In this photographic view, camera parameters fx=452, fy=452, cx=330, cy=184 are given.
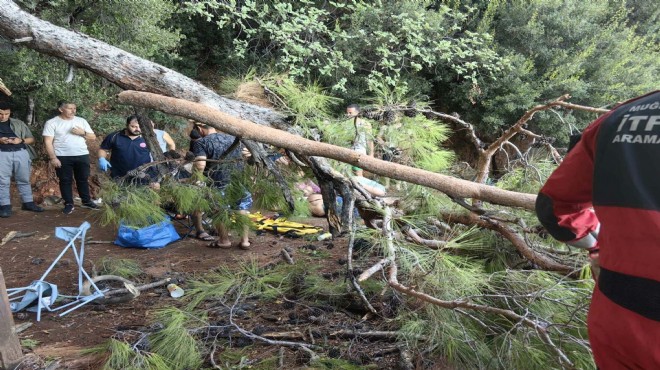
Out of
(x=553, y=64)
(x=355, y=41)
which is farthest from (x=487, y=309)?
(x=553, y=64)

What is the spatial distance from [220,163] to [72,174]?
2745 mm

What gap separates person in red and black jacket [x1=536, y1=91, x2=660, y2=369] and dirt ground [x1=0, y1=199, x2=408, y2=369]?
1142 millimetres

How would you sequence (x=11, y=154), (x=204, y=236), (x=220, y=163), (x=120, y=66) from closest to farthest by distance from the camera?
1. (x=120, y=66)
2. (x=220, y=163)
3. (x=204, y=236)
4. (x=11, y=154)

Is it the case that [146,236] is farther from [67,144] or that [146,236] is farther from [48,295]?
[67,144]

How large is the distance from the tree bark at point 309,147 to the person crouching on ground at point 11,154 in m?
3.74

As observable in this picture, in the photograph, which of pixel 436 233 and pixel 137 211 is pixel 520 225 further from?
pixel 137 211

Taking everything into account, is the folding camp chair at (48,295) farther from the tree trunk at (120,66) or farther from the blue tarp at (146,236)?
the blue tarp at (146,236)

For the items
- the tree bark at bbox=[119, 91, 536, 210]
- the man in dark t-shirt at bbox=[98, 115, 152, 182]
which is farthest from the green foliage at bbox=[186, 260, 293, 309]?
the man in dark t-shirt at bbox=[98, 115, 152, 182]

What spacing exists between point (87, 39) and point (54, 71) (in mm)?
3143

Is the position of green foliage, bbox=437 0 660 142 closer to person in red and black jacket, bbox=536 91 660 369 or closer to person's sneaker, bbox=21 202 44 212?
person's sneaker, bbox=21 202 44 212

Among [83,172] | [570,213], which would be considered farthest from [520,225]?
[83,172]

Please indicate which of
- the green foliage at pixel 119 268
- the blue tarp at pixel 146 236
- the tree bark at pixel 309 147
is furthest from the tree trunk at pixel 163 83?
the blue tarp at pixel 146 236

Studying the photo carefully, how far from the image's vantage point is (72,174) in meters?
5.28

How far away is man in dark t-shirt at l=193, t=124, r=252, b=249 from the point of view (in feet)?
11.4
